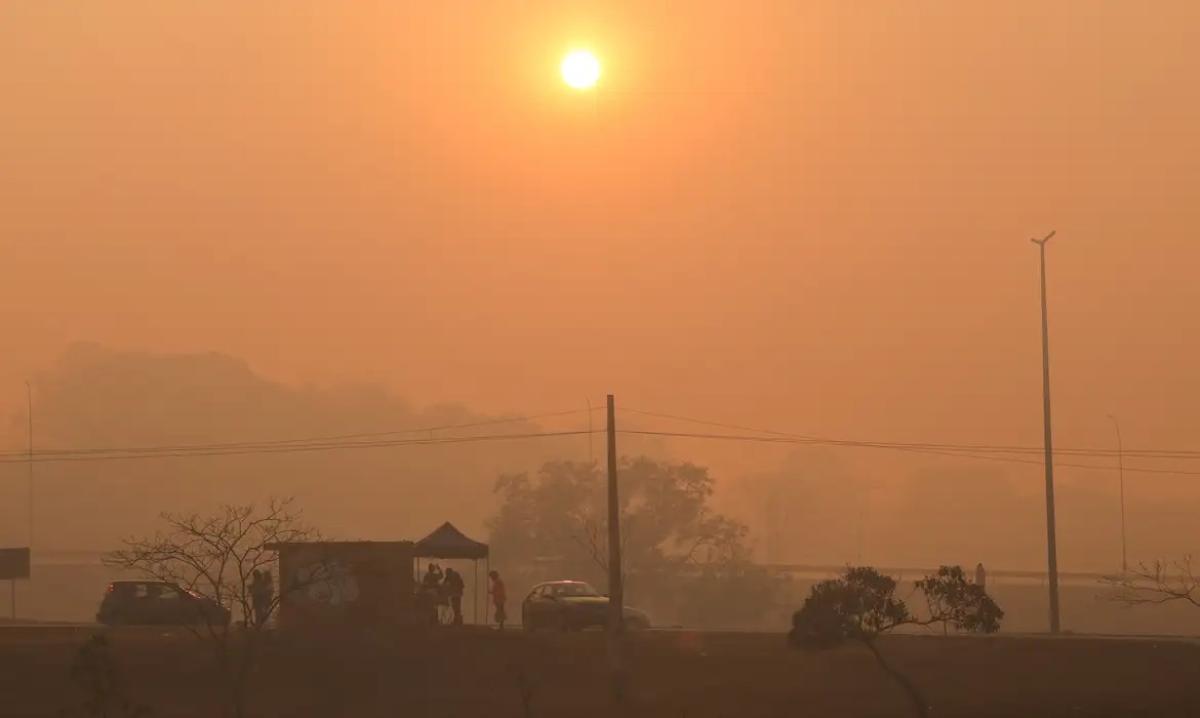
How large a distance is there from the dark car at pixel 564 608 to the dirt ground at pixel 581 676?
12.9ft

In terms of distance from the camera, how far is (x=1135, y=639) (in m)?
46.9

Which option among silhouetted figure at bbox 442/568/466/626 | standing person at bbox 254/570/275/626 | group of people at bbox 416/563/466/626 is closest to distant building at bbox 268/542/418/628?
group of people at bbox 416/563/466/626

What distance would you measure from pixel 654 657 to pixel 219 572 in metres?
14.1

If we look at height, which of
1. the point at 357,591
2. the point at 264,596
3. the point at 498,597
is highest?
the point at 264,596

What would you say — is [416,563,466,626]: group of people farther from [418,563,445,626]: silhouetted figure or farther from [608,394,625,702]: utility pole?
[608,394,625,702]: utility pole

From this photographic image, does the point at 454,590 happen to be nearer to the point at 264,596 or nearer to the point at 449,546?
the point at 449,546

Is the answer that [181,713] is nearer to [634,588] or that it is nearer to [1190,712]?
[1190,712]

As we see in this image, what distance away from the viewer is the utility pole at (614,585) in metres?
43.1

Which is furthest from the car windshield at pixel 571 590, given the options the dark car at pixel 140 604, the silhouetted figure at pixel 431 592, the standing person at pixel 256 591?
the standing person at pixel 256 591

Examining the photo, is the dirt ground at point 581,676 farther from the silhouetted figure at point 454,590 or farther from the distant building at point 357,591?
the silhouetted figure at point 454,590

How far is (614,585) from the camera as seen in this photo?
46.6 metres

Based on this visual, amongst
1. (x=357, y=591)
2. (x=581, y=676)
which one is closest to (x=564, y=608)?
(x=581, y=676)

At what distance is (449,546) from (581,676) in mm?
6983

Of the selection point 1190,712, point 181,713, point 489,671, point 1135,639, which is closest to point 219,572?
A: point 181,713
